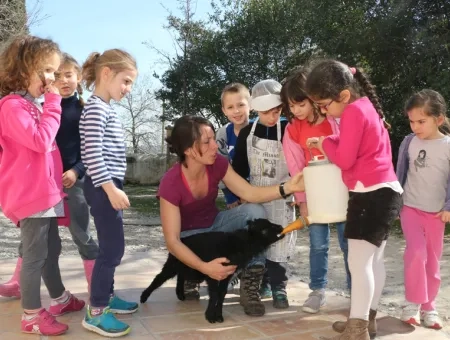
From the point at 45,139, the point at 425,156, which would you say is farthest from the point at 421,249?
the point at 45,139

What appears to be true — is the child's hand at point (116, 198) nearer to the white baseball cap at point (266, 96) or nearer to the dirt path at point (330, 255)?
the white baseball cap at point (266, 96)

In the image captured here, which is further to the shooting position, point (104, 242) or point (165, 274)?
point (165, 274)

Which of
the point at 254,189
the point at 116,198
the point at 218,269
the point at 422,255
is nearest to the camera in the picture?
the point at 116,198

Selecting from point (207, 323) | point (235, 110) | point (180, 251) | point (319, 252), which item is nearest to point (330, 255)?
point (319, 252)

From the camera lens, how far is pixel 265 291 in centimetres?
327

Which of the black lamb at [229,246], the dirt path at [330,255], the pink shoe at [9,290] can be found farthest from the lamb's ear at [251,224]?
the pink shoe at [9,290]

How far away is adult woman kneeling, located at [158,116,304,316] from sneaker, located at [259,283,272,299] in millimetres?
300

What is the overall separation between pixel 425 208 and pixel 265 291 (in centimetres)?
114

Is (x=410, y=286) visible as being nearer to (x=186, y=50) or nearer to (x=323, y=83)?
(x=323, y=83)

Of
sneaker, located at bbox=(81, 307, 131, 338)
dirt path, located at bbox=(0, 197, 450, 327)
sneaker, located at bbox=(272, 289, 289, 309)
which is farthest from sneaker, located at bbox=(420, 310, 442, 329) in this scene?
sneaker, located at bbox=(81, 307, 131, 338)

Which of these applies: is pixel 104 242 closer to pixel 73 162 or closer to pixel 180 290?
pixel 73 162

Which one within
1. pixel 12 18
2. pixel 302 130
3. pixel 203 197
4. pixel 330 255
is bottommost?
pixel 330 255

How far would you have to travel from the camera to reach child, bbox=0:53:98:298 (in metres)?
3.02

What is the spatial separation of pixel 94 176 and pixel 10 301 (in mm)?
1241
